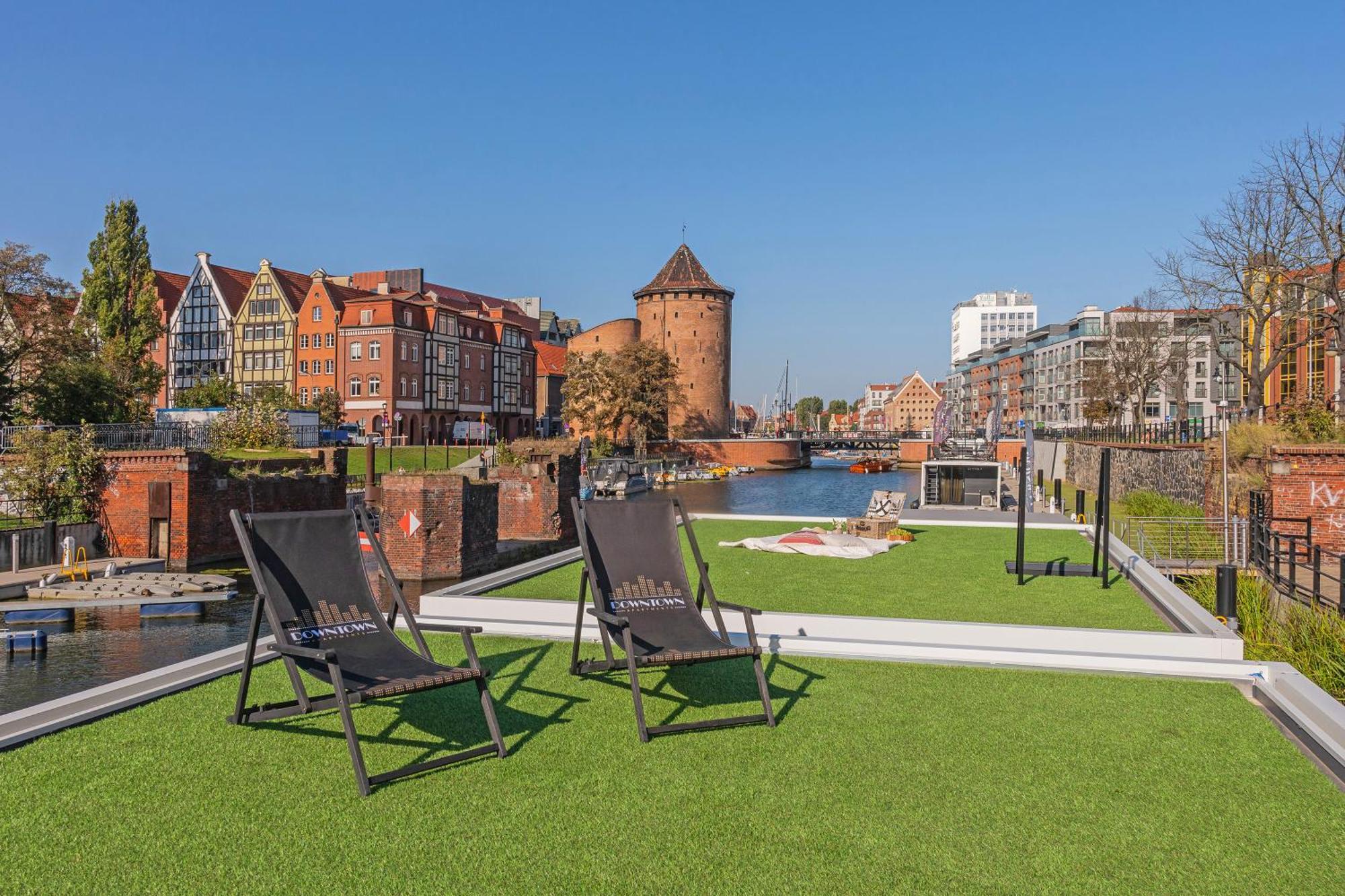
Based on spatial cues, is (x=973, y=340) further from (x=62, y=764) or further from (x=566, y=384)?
(x=62, y=764)

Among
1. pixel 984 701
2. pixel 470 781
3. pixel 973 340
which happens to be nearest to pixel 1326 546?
pixel 984 701

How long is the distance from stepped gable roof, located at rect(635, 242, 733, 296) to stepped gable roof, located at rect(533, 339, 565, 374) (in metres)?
10.5

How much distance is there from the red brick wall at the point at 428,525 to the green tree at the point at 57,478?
39.5 ft

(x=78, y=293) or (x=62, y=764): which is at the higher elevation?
(x=78, y=293)

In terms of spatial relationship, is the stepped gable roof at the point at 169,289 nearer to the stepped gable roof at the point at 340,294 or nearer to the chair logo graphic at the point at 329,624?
the stepped gable roof at the point at 340,294

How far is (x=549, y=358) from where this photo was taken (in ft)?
299

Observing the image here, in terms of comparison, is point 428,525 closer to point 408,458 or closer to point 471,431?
point 408,458

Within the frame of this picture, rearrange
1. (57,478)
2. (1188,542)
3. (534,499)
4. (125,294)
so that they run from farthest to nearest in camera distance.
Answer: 1. (125,294)
2. (57,478)
3. (534,499)
4. (1188,542)

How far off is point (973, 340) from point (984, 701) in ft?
653


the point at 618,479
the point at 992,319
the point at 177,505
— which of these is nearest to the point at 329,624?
Result: the point at 177,505

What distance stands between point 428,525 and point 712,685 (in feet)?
33.3

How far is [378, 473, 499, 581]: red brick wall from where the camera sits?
15.6 meters

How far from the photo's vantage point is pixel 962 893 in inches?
141

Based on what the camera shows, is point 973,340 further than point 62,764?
Yes
